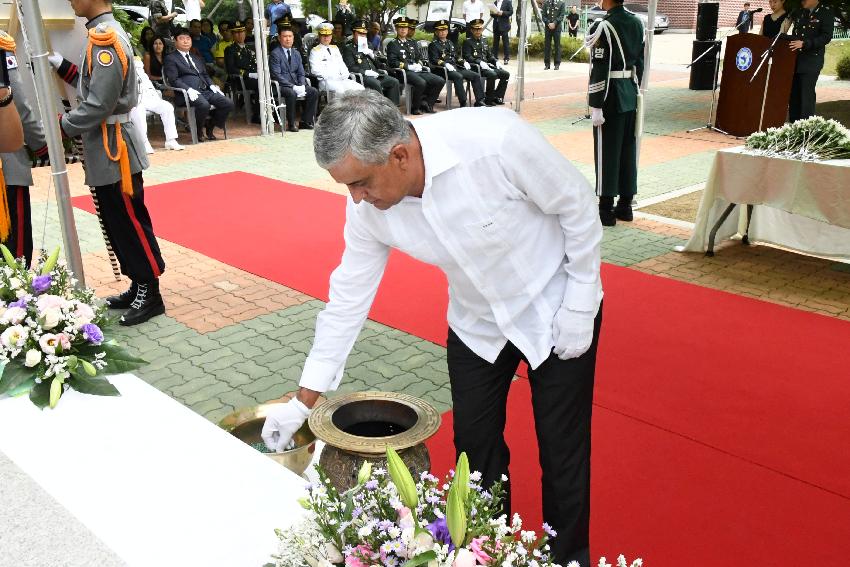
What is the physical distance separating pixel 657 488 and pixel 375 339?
202cm

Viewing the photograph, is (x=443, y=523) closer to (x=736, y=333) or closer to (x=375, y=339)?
(x=375, y=339)

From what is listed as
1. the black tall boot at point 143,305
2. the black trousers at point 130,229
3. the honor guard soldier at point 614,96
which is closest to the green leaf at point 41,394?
the black trousers at point 130,229

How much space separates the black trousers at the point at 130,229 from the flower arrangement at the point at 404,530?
368 cm

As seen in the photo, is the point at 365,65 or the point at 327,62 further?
the point at 365,65

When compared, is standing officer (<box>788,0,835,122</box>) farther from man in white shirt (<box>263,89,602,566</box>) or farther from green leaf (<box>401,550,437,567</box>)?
green leaf (<box>401,550,437,567</box>)

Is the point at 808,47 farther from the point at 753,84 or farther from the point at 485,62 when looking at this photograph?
the point at 485,62

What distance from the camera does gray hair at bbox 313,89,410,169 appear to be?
176cm

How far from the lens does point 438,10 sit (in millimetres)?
23781

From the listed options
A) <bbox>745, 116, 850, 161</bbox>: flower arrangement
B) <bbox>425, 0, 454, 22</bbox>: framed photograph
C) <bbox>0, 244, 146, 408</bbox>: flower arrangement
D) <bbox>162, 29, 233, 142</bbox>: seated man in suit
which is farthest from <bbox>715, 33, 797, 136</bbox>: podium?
<bbox>425, 0, 454, 22</bbox>: framed photograph

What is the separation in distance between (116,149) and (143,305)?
0.99m

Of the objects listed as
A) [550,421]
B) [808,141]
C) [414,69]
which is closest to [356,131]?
[550,421]

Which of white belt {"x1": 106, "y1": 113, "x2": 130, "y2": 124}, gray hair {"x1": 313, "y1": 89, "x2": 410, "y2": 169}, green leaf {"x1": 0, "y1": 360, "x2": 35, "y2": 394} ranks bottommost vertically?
green leaf {"x1": 0, "y1": 360, "x2": 35, "y2": 394}

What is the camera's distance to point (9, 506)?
5.56ft

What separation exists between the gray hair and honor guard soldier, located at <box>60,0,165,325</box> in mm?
3002
